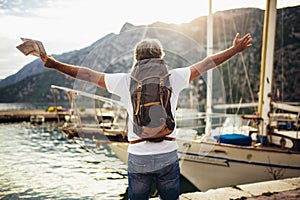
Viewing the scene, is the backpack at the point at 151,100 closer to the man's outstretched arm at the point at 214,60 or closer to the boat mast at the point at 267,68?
the man's outstretched arm at the point at 214,60

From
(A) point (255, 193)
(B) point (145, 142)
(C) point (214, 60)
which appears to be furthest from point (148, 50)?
(A) point (255, 193)

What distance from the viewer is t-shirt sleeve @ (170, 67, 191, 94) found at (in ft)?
7.51

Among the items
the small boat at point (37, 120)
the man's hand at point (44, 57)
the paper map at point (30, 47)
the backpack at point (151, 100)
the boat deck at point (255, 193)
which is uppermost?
the paper map at point (30, 47)

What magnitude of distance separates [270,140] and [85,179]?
837cm

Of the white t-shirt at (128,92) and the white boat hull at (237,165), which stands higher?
the white t-shirt at (128,92)

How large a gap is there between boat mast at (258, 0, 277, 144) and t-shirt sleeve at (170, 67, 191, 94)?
862 cm

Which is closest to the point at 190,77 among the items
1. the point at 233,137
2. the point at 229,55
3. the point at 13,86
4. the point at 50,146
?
the point at 229,55

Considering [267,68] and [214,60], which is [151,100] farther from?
[267,68]

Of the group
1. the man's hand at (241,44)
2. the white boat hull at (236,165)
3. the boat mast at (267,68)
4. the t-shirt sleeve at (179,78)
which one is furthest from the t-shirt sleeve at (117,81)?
the boat mast at (267,68)

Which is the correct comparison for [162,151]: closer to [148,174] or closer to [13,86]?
[148,174]

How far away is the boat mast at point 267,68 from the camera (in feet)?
33.5

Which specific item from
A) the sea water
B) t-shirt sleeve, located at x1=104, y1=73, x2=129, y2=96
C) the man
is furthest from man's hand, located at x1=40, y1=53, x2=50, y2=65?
the sea water

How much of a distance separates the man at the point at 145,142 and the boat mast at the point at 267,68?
8.55 meters

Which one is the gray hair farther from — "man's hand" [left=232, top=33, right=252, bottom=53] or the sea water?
the sea water
